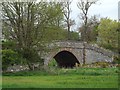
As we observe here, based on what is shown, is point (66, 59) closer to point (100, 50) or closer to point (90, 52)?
point (90, 52)


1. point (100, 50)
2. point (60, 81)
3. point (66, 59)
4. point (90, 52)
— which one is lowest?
point (66, 59)

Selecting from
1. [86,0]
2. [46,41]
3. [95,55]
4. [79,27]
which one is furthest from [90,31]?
[46,41]

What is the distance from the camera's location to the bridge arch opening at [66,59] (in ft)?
152

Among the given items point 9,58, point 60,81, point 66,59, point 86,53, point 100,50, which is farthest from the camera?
point 66,59

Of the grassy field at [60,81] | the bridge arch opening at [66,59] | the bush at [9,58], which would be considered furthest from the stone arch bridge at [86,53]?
the grassy field at [60,81]

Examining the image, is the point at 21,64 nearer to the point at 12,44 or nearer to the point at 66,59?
the point at 12,44

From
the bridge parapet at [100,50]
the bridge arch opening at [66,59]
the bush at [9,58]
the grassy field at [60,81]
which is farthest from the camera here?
the bridge arch opening at [66,59]

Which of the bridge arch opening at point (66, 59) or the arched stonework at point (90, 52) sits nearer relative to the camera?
the arched stonework at point (90, 52)

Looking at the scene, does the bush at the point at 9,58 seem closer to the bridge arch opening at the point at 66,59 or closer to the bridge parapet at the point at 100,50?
the bridge arch opening at the point at 66,59

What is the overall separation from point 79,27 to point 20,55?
32.8 meters

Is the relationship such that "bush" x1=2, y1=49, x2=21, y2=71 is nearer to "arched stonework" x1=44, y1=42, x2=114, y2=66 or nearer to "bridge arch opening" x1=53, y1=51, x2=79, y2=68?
"arched stonework" x1=44, y1=42, x2=114, y2=66

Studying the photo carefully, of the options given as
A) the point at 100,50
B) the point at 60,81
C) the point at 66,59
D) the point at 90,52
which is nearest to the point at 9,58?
the point at 60,81

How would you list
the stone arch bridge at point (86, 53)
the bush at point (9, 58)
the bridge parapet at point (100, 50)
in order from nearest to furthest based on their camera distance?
the bush at point (9, 58), the stone arch bridge at point (86, 53), the bridge parapet at point (100, 50)

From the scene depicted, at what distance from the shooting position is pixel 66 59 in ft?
164
